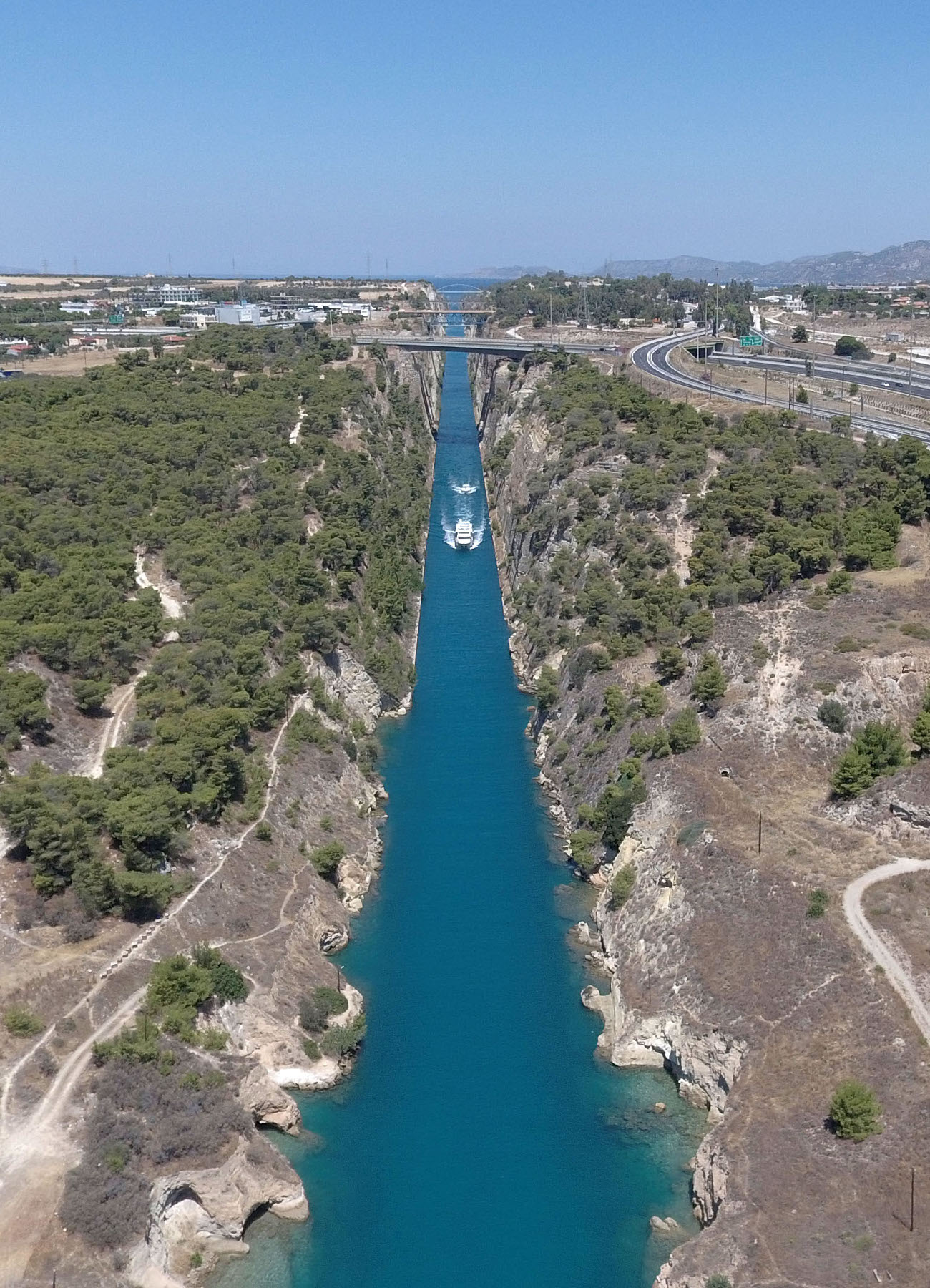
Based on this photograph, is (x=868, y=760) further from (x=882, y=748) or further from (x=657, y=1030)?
(x=657, y=1030)

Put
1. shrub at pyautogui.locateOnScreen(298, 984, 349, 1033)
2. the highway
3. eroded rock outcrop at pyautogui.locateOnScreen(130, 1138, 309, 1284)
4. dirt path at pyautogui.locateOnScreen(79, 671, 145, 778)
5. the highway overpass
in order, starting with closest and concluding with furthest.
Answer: eroded rock outcrop at pyautogui.locateOnScreen(130, 1138, 309, 1284), shrub at pyautogui.locateOnScreen(298, 984, 349, 1033), dirt path at pyautogui.locateOnScreen(79, 671, 145, 778), the highway, the highway overpass

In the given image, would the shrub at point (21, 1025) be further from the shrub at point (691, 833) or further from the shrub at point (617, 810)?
the shrub at point (691, 833)

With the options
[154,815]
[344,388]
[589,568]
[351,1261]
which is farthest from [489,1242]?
[344,388]

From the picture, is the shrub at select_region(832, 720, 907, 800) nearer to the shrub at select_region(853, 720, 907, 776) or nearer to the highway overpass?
the shrub at select_region(853, 720, 907, 776)

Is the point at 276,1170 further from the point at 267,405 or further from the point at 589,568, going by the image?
the point at 267,405

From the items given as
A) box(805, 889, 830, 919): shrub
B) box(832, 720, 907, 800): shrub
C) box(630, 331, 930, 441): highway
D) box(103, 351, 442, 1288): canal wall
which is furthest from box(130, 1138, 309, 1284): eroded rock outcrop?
box(630, 331, 930, 441): highway

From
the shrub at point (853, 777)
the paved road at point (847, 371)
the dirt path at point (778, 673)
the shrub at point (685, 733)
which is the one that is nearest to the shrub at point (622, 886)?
the shrub at point (685, 733)
